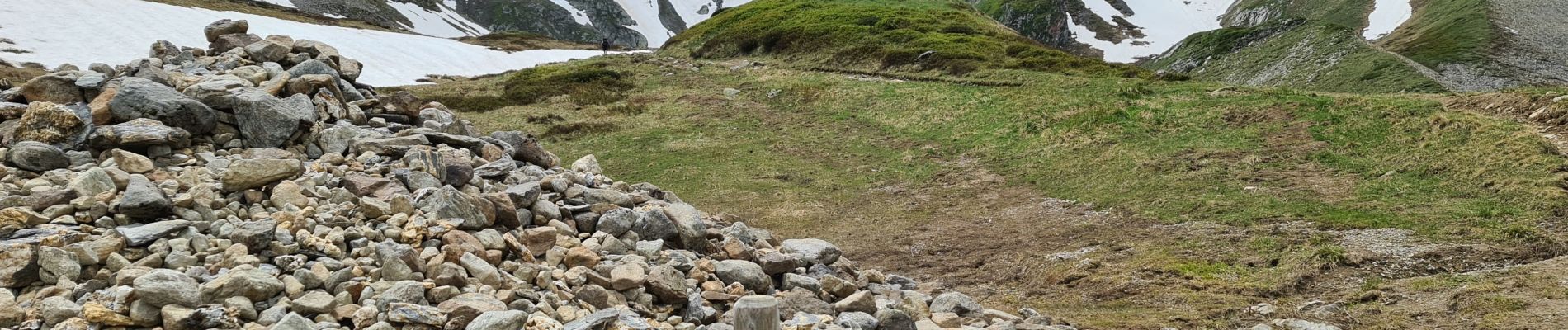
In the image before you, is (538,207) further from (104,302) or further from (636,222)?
(104,302)

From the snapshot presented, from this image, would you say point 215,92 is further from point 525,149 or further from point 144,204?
point 525,149

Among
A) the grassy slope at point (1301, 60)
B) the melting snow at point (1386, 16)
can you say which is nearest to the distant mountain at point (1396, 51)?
the grassy slope at point (1301, 60)

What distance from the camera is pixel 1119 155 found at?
2488 cm

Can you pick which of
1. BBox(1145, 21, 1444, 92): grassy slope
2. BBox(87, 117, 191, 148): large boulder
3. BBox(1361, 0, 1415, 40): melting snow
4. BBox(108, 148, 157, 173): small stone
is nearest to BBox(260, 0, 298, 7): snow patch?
BBox(1145, 21, 1444, 92): grassy slope

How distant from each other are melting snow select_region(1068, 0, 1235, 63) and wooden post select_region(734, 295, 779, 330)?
137m

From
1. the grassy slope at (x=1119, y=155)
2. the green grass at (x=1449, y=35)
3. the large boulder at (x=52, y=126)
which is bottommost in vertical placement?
the grassy slope at (x=1119, y=155)

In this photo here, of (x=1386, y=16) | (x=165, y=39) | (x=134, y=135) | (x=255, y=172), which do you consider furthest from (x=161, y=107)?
(x=1386, y=16)

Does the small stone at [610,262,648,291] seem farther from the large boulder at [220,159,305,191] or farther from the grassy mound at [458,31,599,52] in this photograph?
the grassy mound at [458,31,599,52]

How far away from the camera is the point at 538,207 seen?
11.6 metres

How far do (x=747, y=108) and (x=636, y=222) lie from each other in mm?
30373

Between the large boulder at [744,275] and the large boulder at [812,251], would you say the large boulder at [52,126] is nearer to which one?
the large boulder at [744,275]

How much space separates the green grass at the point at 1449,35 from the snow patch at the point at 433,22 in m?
155

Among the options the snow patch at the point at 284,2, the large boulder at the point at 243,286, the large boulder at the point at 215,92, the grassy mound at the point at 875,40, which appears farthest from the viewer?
the snow patch at the point at 284,2

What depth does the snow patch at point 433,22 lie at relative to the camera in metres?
182
